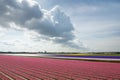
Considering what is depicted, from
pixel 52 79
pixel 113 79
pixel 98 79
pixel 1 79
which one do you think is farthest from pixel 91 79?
pixel 1 79

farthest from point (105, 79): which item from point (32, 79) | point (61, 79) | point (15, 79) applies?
point (15, 79)

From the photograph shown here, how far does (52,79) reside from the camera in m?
12.1

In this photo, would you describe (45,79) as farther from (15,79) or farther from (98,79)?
(98,79)

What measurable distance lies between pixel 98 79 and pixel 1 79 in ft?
20.7

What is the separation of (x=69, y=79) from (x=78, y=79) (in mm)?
625

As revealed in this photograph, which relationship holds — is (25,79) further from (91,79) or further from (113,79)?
(113,79)

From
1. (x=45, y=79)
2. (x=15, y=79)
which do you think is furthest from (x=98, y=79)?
(x=15, y=79)

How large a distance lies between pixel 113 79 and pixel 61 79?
347 centimetres

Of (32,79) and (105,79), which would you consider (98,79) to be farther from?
(32,79)

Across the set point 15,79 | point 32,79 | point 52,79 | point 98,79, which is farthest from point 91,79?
point 15,79

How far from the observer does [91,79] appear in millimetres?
12242

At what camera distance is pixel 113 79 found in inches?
485

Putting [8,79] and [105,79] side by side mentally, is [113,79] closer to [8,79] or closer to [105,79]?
[105,79]

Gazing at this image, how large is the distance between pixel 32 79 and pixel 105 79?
4.81 metres
